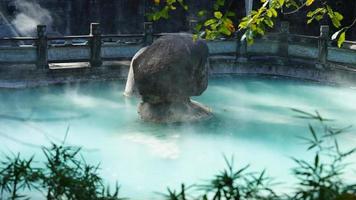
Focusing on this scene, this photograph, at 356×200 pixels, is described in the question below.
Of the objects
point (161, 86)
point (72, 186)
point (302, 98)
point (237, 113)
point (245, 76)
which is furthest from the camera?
point (245, 76)

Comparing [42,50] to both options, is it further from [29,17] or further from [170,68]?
[170,68]

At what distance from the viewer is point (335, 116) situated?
14.2 m

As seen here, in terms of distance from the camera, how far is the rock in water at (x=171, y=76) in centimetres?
1257

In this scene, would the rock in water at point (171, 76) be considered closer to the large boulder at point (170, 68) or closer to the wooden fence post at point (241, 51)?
the large boulder at point (170, 68)

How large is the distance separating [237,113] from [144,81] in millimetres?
2742

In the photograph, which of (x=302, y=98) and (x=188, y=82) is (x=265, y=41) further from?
(x=188, y=82)

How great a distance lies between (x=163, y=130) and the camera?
479 inches

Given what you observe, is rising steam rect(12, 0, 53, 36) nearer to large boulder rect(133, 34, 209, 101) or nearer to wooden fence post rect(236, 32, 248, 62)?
wooden fence post rect(236, 32, 248, 62)

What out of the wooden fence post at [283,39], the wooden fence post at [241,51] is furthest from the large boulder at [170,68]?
the wooden fence post at [283,39]

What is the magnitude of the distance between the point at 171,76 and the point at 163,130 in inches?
49.2

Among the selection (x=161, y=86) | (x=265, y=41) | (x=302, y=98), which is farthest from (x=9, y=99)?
(x=265, y=41)

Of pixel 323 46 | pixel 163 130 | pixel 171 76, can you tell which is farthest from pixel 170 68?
pixel 323 46

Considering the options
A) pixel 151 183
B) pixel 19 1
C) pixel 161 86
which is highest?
pixel 19 1

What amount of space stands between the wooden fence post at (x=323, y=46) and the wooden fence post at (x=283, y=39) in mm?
1411
